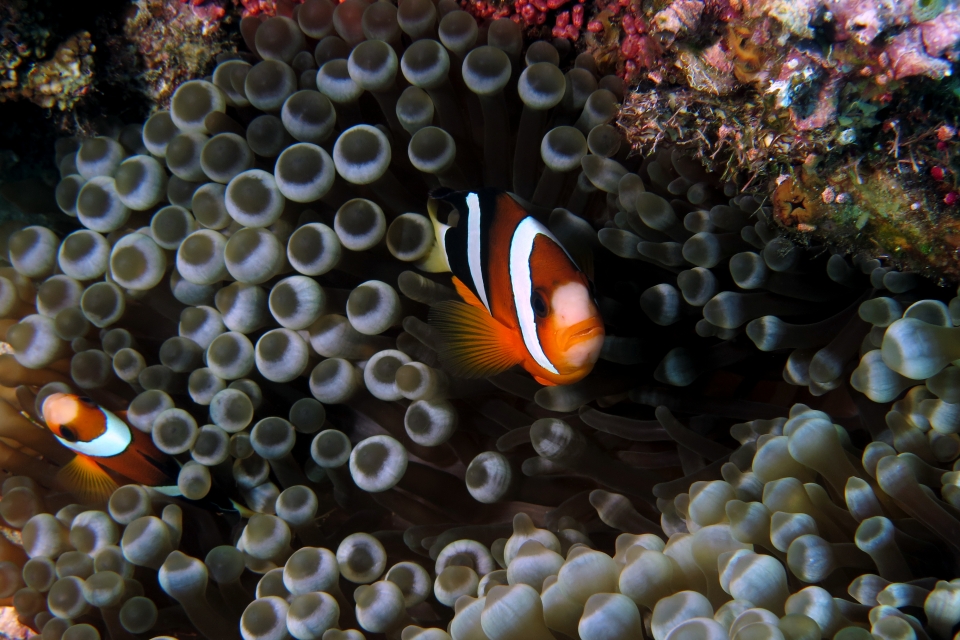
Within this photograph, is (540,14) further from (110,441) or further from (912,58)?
(110,441)

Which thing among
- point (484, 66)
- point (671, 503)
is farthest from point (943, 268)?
point (484, 66)

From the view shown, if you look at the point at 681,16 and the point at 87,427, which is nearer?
the point at 681,16

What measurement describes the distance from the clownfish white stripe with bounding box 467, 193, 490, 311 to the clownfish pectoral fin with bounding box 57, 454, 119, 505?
1011 millimetres

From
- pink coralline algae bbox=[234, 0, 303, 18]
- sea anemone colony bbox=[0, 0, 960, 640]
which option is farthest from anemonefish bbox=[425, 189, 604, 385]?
pink coralline algae bbox=[234, 0, 303, 18]

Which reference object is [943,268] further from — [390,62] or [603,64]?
[390,62]

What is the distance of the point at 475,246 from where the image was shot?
47.0 inches

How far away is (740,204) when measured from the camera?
122 cm

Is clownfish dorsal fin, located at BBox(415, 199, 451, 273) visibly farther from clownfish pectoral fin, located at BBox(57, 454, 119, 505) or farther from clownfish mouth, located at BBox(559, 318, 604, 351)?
clownfish pectoral fin, located at BBox(57, 454, 119, 505)

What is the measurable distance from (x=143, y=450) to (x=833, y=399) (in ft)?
4.78

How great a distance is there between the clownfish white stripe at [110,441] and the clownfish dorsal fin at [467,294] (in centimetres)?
82

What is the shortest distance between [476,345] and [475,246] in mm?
187

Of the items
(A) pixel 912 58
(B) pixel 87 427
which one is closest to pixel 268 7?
(B) pixel 87 427

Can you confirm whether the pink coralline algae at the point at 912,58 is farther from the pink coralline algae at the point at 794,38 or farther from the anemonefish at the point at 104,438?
the anemonefish at the point at 104,438

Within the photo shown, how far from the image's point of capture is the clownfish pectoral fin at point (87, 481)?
151cm
